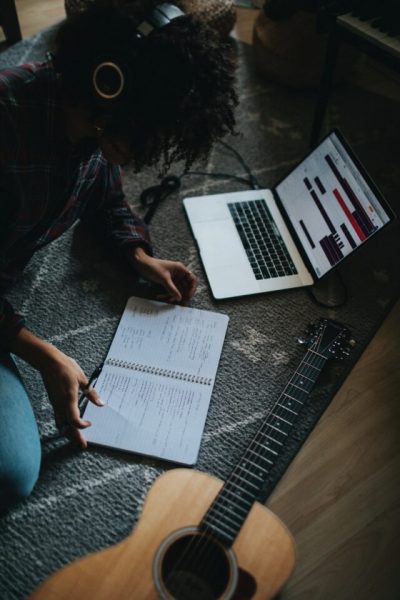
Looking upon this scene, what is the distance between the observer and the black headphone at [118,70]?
29.9 inches

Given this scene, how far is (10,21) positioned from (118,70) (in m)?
1.50

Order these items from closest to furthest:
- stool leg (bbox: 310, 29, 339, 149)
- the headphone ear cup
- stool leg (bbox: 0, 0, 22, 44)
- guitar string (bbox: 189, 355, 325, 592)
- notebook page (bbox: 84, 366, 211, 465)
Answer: the headphone ear cup, guitar string (bbox: 189, 355, 325, 592), notebook page (bbox: 84, 366, 211, 465), stool leg (bbox: 310, 29, 339, 149), stool leg (bbox: 0, 0, 22, 44)

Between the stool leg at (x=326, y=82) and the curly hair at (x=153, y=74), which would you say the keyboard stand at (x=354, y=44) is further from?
the curly hair at (x=153, y=74)

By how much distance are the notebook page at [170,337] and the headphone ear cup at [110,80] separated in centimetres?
64

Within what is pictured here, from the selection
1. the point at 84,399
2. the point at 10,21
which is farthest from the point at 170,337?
the point at 10,21

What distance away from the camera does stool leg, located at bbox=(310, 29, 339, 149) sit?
154 centimetres

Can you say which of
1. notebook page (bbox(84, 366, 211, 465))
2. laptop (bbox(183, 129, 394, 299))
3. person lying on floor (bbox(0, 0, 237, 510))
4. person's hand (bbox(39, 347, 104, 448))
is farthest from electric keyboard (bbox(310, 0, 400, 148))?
person's hand (bbox(39, 347, 104, 448))

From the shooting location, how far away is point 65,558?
1.00 meters

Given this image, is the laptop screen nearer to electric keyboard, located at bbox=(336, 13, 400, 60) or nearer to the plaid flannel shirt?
electric keyboard, located at bbox=(336, 13, 400, 60)

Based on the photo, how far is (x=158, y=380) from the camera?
1217mm

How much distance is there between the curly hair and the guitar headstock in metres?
0.57

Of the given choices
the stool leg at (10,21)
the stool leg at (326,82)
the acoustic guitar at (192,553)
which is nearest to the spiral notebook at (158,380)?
the acoustic guitar at (192,553)

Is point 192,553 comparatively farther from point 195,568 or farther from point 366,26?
point 366,26

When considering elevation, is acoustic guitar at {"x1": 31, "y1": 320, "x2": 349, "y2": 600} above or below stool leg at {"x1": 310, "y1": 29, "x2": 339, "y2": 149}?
below
